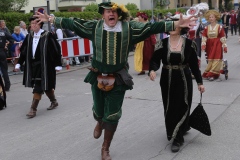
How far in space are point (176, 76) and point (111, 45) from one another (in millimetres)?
1073

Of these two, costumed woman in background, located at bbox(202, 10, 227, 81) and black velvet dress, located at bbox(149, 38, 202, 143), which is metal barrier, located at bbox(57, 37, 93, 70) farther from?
black velvet dress, located at bbox(149, 38, 202, 143)

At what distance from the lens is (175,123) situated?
511 centimetres

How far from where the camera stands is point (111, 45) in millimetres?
4461

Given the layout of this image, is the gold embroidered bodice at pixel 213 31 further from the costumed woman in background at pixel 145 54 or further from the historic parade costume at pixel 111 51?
the historic parade costume at pixel 111 51

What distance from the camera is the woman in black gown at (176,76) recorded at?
5016mm

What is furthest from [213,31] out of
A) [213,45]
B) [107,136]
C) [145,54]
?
[107,136]

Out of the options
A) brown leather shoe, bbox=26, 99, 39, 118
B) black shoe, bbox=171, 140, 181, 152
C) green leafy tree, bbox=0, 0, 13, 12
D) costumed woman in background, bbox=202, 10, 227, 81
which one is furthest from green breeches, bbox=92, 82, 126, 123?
green leafy tree, bbox=0, 0, 13, 12

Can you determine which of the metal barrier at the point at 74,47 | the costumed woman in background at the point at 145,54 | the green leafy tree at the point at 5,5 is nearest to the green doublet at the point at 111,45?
the costumed woman in background at the point at 145,54

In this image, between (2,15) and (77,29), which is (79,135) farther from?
(2,15)

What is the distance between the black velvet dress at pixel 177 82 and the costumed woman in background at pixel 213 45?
4.85 meters

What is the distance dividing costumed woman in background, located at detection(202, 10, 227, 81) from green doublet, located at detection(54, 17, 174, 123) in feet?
17.9

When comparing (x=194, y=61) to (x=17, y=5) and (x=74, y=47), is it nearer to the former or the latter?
(x=74, y=47)

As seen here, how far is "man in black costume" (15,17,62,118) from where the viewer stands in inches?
272

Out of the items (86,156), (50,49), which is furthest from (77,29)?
(50,49)
